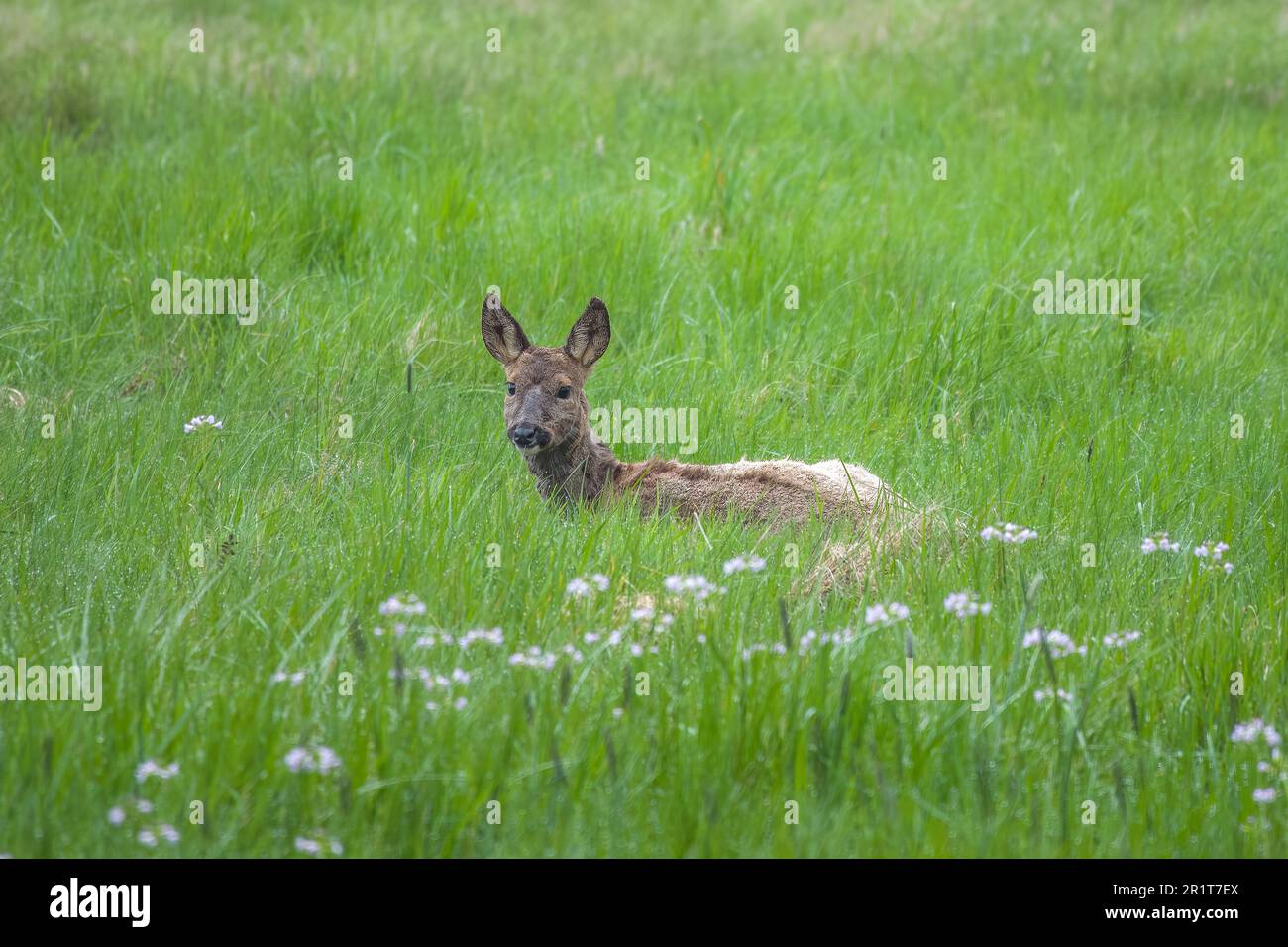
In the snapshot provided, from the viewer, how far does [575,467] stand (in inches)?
302

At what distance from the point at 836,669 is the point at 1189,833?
4.09 feet

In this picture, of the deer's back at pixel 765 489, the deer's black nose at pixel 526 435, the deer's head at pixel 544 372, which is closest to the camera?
the deer's back at pixel 765 489

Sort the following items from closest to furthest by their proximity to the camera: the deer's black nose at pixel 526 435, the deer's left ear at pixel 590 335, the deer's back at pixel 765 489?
the deer's back at pixel 765 489 → the deer's black nose at pixel 526 435 → the deer's left ear at pixel 590 335

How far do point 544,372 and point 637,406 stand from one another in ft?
3.53

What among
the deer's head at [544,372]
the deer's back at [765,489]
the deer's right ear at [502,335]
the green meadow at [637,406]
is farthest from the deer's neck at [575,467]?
the deer's right ear at [502,335]

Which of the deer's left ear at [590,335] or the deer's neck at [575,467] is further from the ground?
the deer's left ear at [590,335]

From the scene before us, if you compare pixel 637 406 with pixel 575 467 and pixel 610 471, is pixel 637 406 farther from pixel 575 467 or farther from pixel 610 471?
pixel 575 467

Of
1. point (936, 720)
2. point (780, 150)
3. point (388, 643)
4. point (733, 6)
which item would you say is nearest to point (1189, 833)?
point (936, 720)

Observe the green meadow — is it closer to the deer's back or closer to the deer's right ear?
the deer's back

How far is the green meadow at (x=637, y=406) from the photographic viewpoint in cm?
426

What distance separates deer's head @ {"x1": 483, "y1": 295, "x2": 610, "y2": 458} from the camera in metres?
7.38

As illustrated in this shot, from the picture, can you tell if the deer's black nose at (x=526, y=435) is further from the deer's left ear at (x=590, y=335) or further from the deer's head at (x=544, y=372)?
the deer's left ear at (x=590, y=335)

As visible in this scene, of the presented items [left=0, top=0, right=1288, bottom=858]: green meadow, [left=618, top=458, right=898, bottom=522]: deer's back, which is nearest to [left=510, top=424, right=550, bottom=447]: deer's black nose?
[left=0, top=0, right=1288, bottom=858]: green meadow

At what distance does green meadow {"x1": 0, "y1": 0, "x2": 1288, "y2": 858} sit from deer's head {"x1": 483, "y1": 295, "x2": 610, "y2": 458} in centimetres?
44
